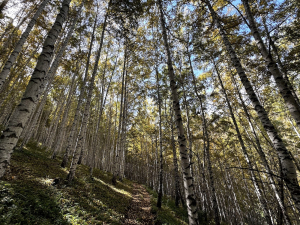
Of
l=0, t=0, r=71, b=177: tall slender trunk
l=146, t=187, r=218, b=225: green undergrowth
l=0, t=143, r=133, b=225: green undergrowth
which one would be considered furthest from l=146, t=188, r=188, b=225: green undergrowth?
l=0, t=0, r=71, b=177: tall slender trunk

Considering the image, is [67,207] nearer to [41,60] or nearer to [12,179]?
[12,179]

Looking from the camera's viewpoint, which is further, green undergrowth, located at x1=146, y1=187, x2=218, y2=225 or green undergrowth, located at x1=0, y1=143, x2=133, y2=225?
green undergrowth, located at x1=146, y1=187, x2=218, y2=225

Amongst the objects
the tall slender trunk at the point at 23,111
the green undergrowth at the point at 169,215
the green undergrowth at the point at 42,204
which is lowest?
the green undergrowth at the point at 169,215

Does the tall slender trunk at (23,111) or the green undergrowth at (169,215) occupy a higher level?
the tall slender trunk at (23,111)

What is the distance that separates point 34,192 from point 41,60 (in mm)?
3952

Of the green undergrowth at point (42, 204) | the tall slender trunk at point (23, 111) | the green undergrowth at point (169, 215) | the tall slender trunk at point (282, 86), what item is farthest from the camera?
the green undergrowth at point (169, 215)

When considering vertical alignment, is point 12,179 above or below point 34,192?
above

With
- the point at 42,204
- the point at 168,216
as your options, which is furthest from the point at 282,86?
the point at 168,216

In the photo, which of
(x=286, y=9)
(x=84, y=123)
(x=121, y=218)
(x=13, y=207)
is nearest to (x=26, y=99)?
(x=13, y=207)

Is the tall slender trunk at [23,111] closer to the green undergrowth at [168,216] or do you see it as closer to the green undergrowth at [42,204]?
the green undergrowth at [42,204]

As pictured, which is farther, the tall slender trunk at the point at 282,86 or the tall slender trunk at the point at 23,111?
the tall slender trunk at the point at 282,86

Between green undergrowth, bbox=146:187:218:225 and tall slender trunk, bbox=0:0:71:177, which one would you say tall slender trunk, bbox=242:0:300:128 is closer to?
tall slender trunk, bbox=0:0:71:177

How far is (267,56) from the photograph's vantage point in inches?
174

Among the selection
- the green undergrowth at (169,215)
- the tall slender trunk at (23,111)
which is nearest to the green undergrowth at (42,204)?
the tall slender trunk at (23,111)
